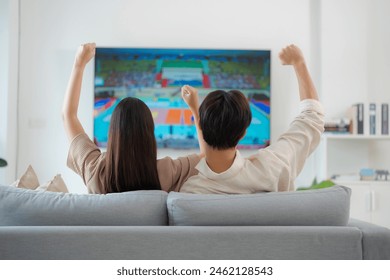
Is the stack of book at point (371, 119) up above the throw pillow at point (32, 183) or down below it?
above

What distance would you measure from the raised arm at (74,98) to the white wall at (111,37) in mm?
3325

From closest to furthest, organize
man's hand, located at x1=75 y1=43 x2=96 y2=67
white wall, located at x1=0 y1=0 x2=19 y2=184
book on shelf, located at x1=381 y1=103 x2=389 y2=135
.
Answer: man's hand, located at x1=75 y1=43 x2=96 y2=67, book on shelf, located at x1=381 y1=103 x2=389 y2=135, white wall, located at x1=0 y1=0 x2=19 y2=184

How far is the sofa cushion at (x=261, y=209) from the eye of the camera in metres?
1.39

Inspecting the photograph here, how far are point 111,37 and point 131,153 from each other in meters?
3.74

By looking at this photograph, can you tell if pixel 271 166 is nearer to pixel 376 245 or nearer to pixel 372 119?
pixel 376 245

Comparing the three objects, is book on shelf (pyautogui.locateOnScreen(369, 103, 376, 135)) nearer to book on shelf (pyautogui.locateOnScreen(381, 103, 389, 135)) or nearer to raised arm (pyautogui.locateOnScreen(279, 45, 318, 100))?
book on shelf (pyautogui.locateOnScreen(381, 103, 389, 135))

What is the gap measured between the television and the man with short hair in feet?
11.0

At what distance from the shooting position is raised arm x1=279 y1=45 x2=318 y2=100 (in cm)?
179

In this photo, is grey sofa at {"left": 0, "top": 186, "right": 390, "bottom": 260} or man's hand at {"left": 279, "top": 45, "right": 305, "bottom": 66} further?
man's hand at {"left": 279, "top": 45, "right": 305, "bottom": 66}

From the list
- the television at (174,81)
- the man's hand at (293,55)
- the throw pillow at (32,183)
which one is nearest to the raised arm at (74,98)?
the throw pillow at (32,183)

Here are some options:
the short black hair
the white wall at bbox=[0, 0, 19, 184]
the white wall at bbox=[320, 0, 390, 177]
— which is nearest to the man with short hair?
the short black hair

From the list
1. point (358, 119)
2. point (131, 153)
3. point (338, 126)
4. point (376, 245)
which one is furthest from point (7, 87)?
point (376, 245)

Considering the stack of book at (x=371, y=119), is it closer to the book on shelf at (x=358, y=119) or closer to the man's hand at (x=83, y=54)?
the book on shelf at (x=358, y=119)
